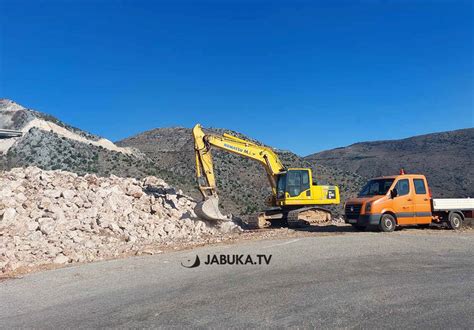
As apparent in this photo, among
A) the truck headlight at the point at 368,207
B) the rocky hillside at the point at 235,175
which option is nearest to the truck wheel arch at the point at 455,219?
the truck headlight at the point at 368,207

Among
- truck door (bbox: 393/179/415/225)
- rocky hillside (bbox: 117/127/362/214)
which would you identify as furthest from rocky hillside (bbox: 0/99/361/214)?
truck door (bbox: 393/179/415/225)

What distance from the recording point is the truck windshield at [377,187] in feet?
55.5

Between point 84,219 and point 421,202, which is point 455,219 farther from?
point 84,219

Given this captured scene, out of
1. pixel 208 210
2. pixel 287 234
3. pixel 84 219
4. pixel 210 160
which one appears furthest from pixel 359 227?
pixel 84 219

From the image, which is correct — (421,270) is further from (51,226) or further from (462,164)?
(462,164)

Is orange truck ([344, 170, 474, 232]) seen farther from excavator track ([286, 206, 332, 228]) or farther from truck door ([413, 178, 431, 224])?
excavator track ([286, 206, 332, 228])

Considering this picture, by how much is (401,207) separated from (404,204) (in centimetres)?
19

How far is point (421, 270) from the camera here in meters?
9.50

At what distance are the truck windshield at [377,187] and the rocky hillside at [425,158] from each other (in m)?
44.3

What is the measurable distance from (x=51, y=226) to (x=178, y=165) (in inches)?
1608

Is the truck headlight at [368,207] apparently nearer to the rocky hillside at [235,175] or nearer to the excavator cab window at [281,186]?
the excavator cab window at [281,186]

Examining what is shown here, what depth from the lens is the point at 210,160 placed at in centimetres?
1962

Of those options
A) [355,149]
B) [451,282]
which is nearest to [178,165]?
[451,282]

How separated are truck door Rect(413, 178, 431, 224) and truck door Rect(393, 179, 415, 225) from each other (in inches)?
9.1
